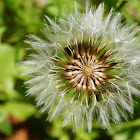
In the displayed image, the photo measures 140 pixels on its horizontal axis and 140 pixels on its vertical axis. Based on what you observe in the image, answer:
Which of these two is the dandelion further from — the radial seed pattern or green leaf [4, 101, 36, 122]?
green leaf [4, 101, 36, 122]

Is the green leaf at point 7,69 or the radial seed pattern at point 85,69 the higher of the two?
the green leaf at point 7,69

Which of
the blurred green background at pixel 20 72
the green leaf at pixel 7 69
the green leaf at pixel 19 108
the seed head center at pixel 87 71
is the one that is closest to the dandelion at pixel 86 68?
the seed head center at pixel 87 71

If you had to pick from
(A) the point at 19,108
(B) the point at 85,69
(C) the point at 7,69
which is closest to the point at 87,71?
(B) the point at 85,69

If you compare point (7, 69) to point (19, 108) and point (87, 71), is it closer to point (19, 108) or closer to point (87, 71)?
point (19, 108)

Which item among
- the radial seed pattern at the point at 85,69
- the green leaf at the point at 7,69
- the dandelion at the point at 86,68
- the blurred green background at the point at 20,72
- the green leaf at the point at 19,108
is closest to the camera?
the dandelion at the point at 86,68

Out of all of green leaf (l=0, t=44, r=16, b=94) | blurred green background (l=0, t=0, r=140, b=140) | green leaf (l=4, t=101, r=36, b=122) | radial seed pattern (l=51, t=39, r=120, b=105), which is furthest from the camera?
green leaf (l=4, t=101, r=36, b=122)

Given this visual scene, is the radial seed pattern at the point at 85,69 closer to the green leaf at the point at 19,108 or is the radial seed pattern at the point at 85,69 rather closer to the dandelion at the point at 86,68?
the dandelion at the point at 86,68

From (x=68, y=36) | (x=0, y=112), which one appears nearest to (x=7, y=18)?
(x=0, y=112)

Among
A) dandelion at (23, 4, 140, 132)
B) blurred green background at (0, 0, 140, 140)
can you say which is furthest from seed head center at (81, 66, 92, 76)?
blurred green background at (0, 0, 140, 140)
